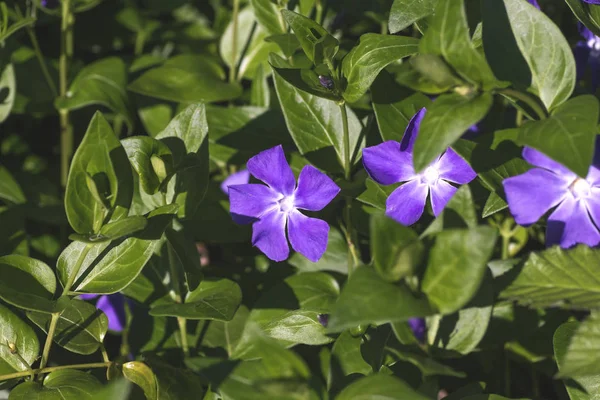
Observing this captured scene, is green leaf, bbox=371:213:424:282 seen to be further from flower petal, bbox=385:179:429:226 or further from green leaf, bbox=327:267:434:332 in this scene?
flower petal, bbox=385:179:429:226

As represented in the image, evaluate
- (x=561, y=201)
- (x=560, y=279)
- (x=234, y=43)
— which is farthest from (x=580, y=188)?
(x=234, y=43)

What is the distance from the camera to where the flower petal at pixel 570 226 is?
1.32 metres

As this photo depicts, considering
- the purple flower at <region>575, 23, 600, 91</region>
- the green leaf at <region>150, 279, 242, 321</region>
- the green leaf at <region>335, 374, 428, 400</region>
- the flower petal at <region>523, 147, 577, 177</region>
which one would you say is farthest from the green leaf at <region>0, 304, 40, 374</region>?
the purple flower at <region>575, 23, 600, 91</region>

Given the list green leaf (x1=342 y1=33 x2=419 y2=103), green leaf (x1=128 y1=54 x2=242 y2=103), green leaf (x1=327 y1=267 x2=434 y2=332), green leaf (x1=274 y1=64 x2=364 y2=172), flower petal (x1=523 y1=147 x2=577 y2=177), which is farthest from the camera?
green leaf (x1=128 y1=54 x2=242 y2=103)

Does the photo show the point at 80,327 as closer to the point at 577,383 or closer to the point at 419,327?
the point at 419,327

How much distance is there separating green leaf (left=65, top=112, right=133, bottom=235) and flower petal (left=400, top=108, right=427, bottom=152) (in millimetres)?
569

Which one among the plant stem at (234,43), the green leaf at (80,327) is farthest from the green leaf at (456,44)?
the plant stem at (234,43)

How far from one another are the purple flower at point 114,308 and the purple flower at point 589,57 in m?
1.36

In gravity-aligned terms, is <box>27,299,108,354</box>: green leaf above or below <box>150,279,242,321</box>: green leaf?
below

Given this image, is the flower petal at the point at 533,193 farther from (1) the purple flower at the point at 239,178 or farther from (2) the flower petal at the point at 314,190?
(1) the purple flower at the point at 239,178

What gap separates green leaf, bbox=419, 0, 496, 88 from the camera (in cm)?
116

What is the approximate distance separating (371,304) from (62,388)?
27.6 inches

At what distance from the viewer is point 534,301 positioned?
47.4 inches

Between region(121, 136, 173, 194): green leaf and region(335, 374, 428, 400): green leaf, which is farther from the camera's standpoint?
region(121, 136, 173, 194): green leaf
